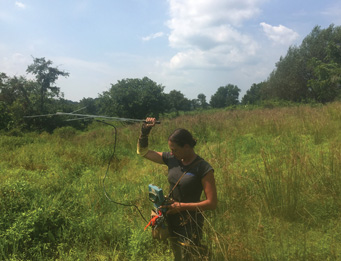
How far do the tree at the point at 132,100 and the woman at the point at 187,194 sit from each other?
17.7 meters

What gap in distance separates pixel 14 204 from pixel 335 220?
13.5ft

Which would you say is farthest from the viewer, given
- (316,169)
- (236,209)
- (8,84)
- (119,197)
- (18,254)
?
(8,84)

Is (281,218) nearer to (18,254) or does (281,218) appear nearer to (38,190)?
(18,254)

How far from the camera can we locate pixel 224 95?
9325 centimetres

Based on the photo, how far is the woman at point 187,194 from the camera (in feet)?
6.15

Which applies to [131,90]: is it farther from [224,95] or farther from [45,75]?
[224,95]

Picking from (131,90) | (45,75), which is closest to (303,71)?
(131,90)

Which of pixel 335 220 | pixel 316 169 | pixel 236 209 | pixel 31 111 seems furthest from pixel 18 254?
pixel 31 111

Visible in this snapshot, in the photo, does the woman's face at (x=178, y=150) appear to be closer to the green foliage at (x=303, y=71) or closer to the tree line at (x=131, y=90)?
the tree line at (x=131, y=90)

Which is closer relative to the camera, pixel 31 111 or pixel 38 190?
pixel 38 190

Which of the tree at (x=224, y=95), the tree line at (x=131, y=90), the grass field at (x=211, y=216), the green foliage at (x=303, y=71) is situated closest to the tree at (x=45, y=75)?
the tree line at (x=131, y=90)

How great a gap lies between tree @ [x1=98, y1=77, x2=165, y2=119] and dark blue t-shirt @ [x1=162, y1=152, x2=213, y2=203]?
1772cm

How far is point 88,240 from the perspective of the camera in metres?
2.74

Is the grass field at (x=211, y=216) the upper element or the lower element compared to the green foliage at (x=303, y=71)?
lower
